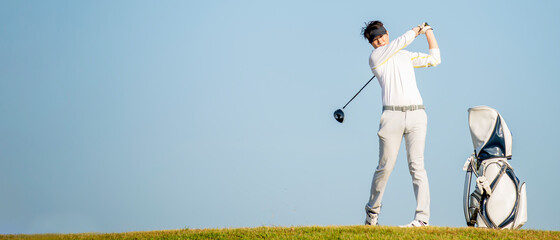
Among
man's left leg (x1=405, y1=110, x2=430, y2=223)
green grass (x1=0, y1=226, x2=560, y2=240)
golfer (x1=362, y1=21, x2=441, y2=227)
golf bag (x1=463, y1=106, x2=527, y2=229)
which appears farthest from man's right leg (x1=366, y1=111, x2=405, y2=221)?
golf bag (x1=463, y1=106, x2=527, y2=229)

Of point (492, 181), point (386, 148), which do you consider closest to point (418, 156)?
point (386, 148)

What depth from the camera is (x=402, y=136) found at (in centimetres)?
945

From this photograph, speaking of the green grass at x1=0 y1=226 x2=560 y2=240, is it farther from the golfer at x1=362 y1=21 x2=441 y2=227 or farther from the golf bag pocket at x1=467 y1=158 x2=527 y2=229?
the golfer at x1=362 y1=21 x2=441 y2=227

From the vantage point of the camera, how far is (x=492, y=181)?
32.8ft

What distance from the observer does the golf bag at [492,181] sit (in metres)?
9.94

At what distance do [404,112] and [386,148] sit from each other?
1.97ft

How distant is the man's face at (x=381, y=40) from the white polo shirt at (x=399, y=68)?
201 millimetres

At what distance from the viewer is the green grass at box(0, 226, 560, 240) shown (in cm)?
902

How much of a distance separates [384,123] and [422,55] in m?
1.25

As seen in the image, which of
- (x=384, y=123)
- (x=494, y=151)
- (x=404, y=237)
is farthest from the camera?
(x=494, y=151)

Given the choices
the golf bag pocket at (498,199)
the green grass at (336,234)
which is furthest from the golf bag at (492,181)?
the green grass at (336,234)

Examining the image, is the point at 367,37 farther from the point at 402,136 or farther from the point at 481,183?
the point at 481,183

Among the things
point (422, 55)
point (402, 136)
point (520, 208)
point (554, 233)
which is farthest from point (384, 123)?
point (554, 233)

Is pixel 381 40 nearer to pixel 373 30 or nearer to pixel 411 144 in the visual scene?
pixel 373 30
